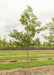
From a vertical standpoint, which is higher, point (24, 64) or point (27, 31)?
point (27, 31)

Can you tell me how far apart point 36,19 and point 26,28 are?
122 cm

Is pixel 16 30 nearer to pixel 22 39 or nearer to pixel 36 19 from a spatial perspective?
pixel 22 39

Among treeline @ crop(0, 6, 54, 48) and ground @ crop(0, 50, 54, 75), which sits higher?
treeline @ crop(0, 6, 54, 48)

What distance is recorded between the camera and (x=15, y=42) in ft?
30.0

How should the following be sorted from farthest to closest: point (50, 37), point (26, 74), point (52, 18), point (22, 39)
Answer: point (52, 18)
point (50, 37)
point (22, 39)
point (26, 74)

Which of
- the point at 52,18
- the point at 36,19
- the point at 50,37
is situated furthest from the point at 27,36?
the point at 52,18

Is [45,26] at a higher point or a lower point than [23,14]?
lower

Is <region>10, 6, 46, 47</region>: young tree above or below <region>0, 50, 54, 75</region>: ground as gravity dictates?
above

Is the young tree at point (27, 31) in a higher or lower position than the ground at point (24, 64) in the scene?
higher

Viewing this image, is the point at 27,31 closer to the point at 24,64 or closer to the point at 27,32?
the point at 27,32

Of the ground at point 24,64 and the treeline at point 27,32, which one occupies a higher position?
the treeline at point 27,32

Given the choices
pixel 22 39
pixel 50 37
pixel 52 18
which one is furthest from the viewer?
pixel 52 18

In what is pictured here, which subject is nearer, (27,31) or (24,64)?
(27,31)

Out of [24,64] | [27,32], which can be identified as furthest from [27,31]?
[24,64]
